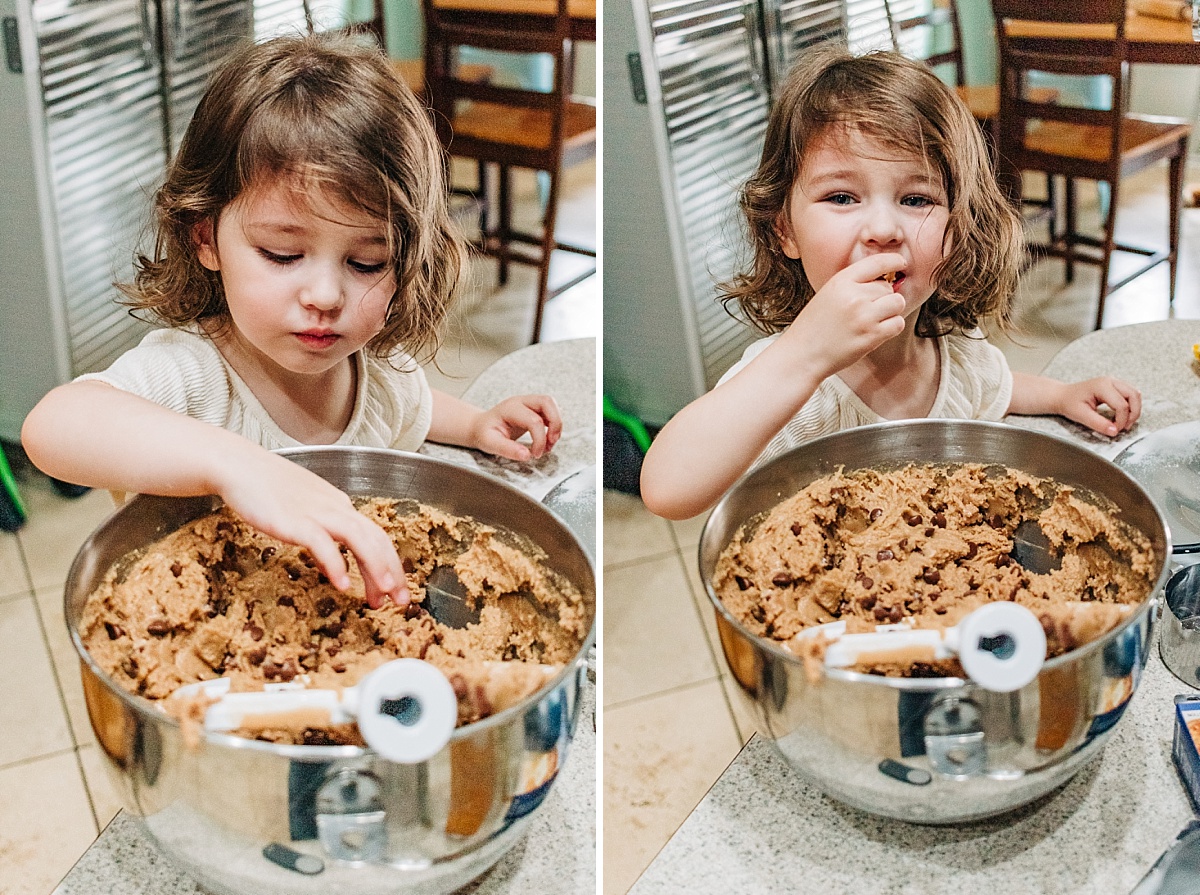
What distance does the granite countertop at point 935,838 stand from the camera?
31.1 inches

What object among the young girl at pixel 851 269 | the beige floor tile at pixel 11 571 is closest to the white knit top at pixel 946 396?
the young girl at pixel 851 269

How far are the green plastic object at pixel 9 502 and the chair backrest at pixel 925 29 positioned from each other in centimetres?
78

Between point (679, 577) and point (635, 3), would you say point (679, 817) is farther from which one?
point (635, 3)

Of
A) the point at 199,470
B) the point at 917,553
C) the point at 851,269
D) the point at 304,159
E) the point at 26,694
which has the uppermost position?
the point at 304,159

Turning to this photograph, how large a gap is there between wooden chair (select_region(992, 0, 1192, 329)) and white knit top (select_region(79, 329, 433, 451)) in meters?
0.54

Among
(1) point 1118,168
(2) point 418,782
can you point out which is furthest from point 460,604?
(1) point 1118,168

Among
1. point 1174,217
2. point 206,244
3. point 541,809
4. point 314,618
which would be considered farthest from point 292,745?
point 1174,217

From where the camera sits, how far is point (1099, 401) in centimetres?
100

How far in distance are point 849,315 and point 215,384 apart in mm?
502

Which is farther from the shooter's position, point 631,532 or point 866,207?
point 631,532

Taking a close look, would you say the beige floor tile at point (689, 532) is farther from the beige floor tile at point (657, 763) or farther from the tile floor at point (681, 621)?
the beige floor tile at point (657, 763)

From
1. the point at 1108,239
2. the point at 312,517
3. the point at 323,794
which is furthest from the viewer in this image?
the point at 1108,239

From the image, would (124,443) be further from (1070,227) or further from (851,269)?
(1070,227)

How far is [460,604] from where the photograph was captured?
2.74ft
